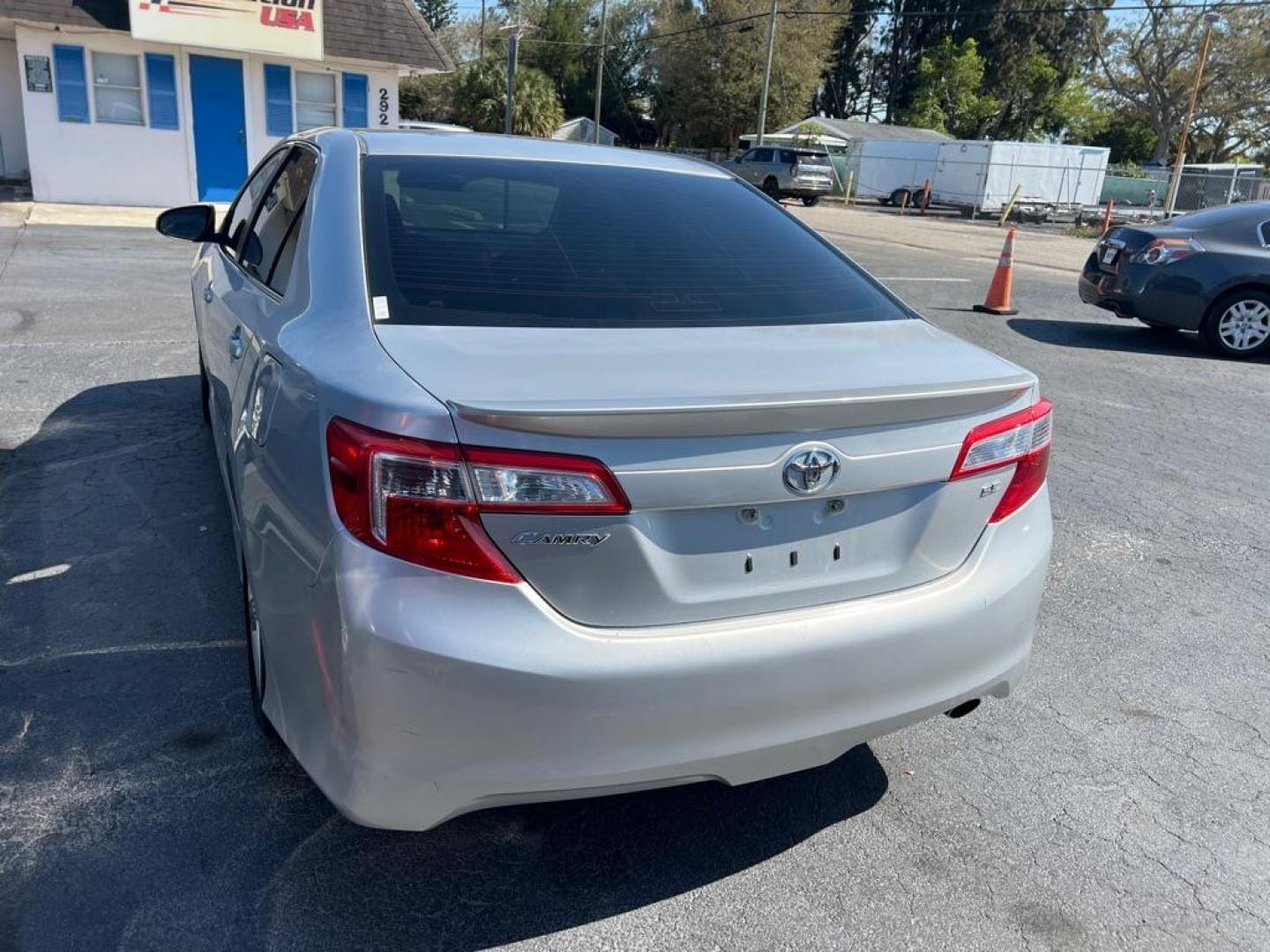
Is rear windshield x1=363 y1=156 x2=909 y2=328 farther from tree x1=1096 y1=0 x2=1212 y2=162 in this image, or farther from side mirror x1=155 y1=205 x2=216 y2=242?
tree x1=1096 y1=0 x2=1212 y2=162

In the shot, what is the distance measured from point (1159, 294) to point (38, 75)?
17.5 metres

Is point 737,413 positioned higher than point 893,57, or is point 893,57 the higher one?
point 893,57

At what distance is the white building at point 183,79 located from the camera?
17.0m

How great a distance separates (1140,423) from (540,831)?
18.9 ft

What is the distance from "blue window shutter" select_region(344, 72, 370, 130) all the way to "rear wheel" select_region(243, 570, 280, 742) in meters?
18.4

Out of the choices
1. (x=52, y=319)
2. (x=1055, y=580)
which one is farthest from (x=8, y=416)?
(x=1055, y=580)

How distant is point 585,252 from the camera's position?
113 inches

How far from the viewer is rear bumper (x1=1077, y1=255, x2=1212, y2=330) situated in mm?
9422

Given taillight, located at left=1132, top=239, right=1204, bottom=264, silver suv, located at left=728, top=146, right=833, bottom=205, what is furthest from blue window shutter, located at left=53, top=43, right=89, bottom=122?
silver suv, located at left=728, top=146, right=833, bottom=205

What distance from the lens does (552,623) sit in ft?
6.55

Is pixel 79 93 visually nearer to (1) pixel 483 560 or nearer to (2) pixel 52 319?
(2) pixel 52 319

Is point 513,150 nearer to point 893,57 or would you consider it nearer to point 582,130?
point 582,130

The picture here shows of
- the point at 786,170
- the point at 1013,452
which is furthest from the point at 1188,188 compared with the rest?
the point at 1013,452

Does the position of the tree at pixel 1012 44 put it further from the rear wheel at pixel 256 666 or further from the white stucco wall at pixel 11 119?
the rear wheel at pixel 256 666
